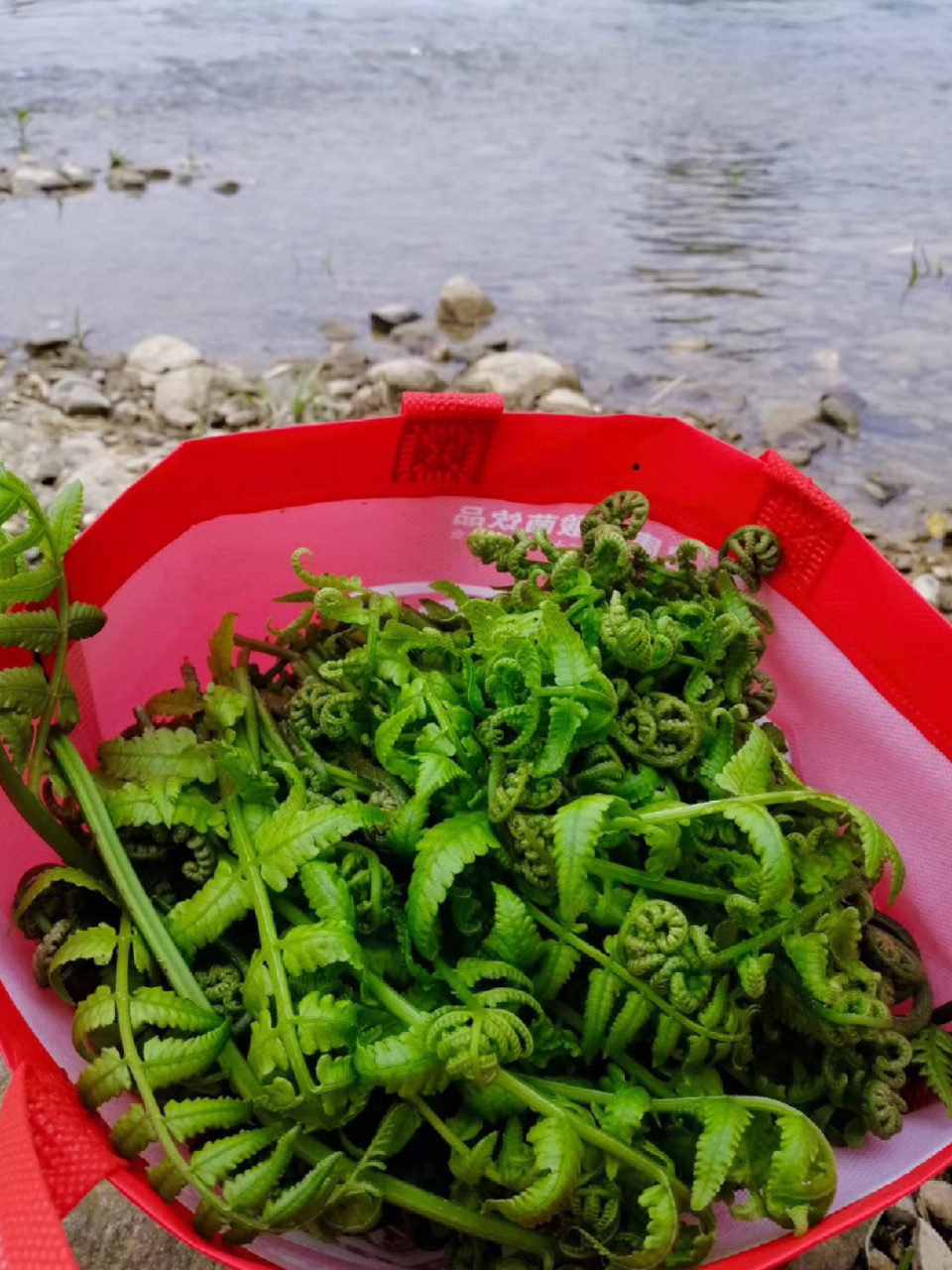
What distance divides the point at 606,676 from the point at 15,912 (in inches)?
33.0

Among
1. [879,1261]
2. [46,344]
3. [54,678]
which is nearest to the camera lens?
[54,678]

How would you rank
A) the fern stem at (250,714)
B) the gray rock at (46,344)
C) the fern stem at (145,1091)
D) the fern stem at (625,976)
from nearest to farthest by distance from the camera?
1. the fern stem at (145,1091)
2. the fern stem at (625,976)
3. the fern stem at (250,714)
4. the gray rock at (46,344)

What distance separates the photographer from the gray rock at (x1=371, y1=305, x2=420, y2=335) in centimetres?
572

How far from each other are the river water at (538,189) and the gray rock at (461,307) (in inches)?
5.6

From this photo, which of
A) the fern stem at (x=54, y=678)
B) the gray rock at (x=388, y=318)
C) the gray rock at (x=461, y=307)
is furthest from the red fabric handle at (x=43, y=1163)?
the gray rock at (x=461, y=307)

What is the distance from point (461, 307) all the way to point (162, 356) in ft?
5.25

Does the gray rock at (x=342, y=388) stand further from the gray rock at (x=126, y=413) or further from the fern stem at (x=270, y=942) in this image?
the fern stem at (x=270, y=942)

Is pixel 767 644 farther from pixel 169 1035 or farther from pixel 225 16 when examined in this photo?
pixel 225 16

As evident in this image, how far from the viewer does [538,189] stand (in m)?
7.51

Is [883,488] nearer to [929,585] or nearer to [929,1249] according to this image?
[929,585]

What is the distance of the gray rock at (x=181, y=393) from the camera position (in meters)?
4.46

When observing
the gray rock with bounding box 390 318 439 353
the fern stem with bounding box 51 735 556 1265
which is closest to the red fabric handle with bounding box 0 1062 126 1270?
the fern stem with bounding box 51 735 556 1265

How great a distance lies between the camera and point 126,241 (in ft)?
21.4

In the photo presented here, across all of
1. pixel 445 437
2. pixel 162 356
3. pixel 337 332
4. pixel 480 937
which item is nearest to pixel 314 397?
pixel 162 356
